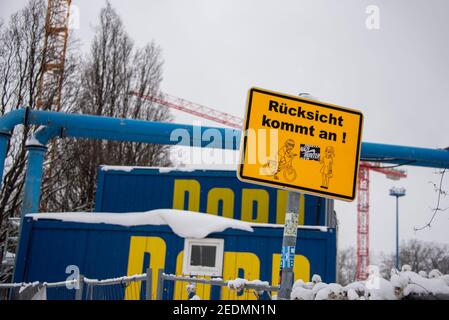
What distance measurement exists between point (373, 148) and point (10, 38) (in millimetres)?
11399

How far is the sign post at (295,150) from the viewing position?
6.61 ft

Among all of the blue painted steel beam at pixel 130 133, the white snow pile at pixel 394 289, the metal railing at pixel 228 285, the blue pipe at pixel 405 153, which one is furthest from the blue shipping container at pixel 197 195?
the white snow pile at pixel 394 289

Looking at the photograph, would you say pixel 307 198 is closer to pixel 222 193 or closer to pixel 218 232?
pixel 222 193

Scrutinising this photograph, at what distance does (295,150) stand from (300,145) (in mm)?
38

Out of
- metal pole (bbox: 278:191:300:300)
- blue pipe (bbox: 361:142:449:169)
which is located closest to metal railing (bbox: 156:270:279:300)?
metal pole (bbox: 278:191:300:300)

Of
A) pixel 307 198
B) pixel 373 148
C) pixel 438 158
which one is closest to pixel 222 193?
pixel 307 198

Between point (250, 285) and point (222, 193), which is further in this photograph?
point (222, 193)

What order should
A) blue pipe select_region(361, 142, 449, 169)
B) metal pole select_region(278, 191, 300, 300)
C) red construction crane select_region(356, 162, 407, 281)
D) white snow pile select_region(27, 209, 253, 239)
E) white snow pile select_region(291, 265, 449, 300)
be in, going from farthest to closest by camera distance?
red construction crane select_region(356, 162, 407, 281)
blue pipe select_region(361, 142, 449, 169)
white snow pile select_region(27, 209, 253, 239)
white snow pile select_region(291, 265, 449, 300)
metal pole select_region(278, 191, 300, 300)

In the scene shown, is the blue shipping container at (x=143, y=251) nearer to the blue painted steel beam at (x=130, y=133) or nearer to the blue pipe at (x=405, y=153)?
the blue painted steel beam at (x=130, y=133)

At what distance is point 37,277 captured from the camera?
9203mm

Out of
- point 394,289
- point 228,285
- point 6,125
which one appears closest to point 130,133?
point 6,125

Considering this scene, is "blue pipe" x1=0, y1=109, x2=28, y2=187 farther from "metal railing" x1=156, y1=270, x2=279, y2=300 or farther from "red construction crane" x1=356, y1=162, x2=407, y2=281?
"red construction crane" x1=356, y1=162, x2=407, y2=281

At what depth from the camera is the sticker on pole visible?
6.61 feet
